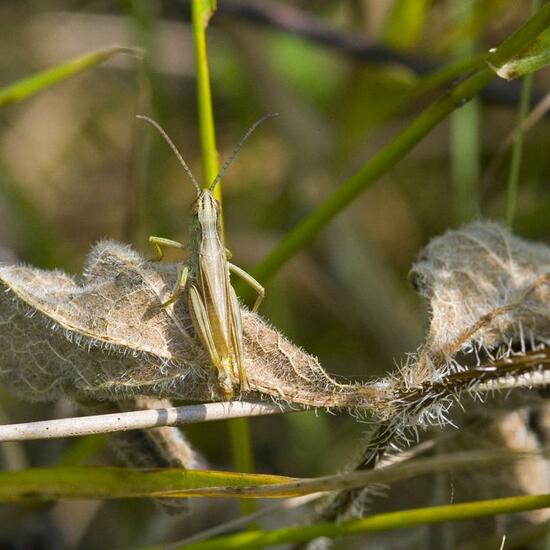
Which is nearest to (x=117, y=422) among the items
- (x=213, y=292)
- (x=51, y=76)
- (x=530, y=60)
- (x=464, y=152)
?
(x=213, y=292)

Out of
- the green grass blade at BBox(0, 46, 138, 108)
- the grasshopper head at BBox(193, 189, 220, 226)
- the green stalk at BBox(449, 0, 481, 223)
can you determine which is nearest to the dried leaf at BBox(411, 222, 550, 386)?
the grasshopper head at BBox(193, 189, 220, 226)

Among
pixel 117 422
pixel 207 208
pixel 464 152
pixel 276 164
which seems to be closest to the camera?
pixel 117 422

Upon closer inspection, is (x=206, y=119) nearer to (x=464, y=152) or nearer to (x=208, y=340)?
(x=208, y=340)

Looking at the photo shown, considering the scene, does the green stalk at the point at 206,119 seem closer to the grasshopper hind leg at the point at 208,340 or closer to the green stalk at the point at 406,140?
the green stalk at the point at 406,140

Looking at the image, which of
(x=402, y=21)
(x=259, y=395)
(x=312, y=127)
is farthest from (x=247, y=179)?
(x=259, y=395)

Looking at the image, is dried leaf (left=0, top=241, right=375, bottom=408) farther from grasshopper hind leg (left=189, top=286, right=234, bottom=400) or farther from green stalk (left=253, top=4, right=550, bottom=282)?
green stalk (left=253, top=4, right=550, bottom=282)

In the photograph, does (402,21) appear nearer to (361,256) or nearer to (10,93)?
(361,256)

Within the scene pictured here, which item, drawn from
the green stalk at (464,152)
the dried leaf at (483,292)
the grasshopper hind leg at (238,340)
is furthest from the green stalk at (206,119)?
the green stalk at (464,152)

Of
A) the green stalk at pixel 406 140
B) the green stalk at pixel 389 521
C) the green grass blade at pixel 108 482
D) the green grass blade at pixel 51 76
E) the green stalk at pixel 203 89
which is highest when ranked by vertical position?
the green grass blade at pixel 51 76
